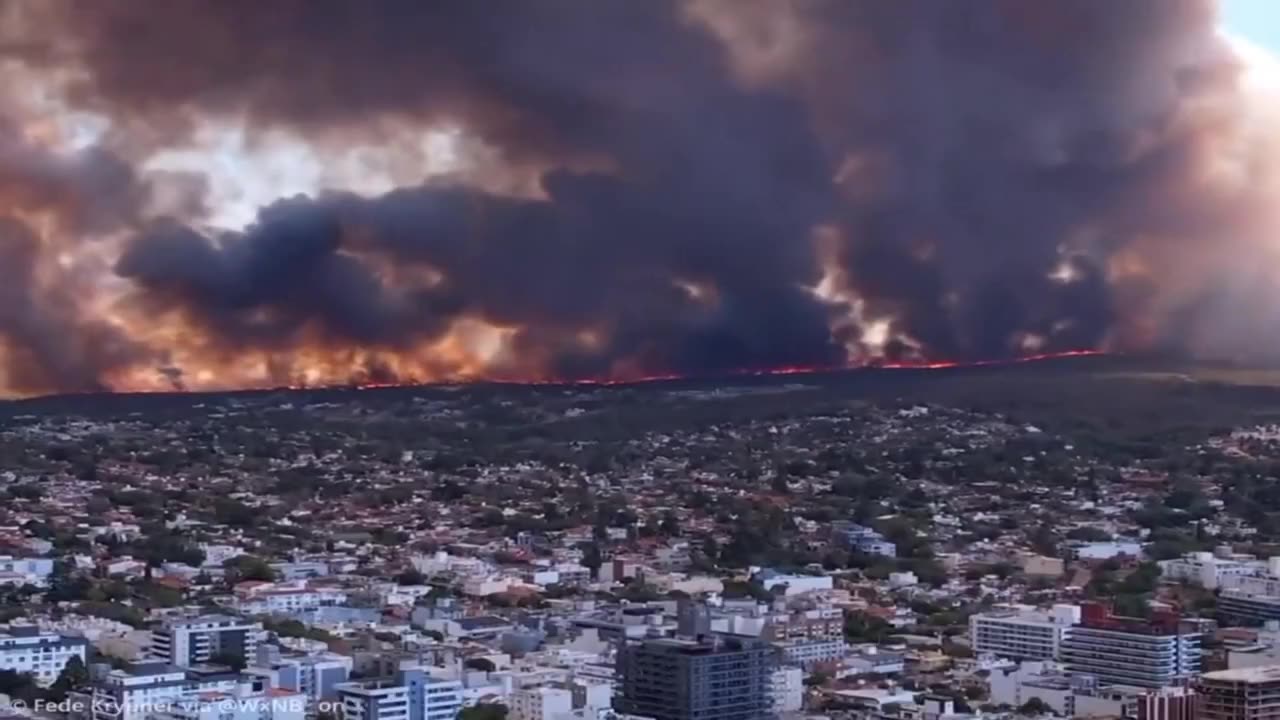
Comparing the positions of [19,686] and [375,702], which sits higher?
[19,686]

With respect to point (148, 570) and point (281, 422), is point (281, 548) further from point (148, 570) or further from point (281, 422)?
point (281, 422)

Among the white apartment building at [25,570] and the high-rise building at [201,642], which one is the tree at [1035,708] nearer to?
the high-rise building at [201,642]

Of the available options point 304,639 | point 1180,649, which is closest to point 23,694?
point 304,639

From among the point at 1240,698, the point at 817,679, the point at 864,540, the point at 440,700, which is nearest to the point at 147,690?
the point at 440,700

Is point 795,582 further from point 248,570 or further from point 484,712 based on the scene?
point 484,712

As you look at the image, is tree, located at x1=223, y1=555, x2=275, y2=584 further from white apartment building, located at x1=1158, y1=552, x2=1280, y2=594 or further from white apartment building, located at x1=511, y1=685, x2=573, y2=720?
white apartment building, located at x1=511, y1=685, x2=573, y2=720

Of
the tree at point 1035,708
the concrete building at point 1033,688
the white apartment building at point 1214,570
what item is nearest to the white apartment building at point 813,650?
the concrete building at point 1033,688

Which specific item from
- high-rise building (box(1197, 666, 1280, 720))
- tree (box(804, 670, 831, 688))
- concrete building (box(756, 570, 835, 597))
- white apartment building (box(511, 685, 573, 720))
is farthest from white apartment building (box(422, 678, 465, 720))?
Answer: concrete building (box(756, 570, 835, 597))
